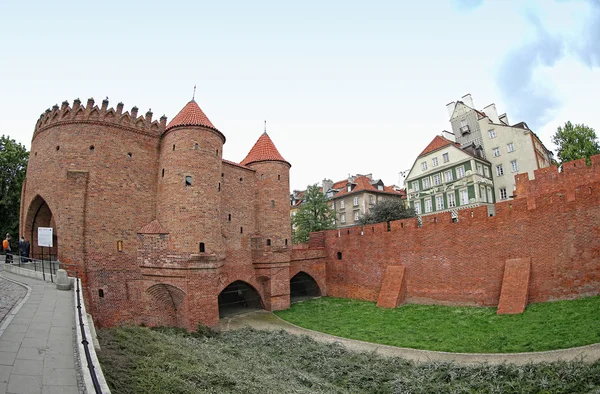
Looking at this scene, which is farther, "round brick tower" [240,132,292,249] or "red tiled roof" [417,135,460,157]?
"red tiled roof" [417,135,460,157]

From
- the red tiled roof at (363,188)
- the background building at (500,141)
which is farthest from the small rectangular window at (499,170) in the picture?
the red tiled roof at (363,188)

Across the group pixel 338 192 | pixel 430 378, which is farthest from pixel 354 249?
pixel 338 192

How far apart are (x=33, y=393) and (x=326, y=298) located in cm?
1974

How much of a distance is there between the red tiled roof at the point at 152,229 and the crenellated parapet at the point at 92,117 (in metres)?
5.17

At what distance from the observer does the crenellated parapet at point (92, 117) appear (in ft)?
55.2

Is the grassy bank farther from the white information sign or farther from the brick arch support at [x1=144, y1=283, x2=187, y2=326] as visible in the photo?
the white information sign

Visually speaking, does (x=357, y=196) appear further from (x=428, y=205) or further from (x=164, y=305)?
(x=164, y=305)

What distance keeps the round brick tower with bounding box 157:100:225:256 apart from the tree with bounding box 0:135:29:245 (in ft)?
51.3

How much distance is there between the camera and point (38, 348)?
245 inches

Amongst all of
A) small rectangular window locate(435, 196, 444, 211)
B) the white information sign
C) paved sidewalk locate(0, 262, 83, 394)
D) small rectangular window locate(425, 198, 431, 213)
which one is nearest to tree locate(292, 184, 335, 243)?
small rectangular window locate(425, 198, 431, 213)

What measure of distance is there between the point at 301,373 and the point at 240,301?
11.4 meters

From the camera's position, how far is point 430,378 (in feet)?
29.6

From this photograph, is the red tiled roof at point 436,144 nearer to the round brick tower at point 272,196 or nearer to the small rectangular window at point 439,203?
the small rectangular window at point 439,203

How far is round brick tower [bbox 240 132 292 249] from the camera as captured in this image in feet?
69.1
